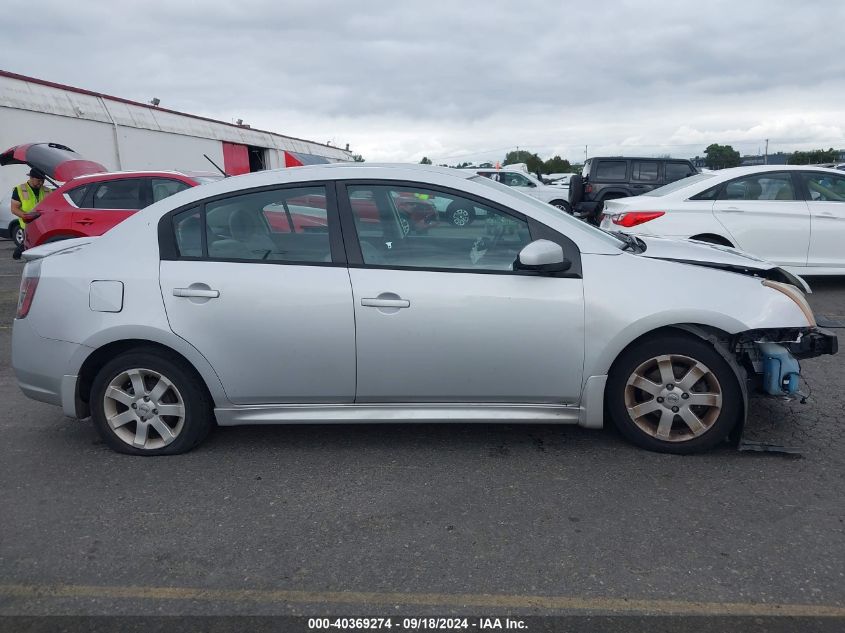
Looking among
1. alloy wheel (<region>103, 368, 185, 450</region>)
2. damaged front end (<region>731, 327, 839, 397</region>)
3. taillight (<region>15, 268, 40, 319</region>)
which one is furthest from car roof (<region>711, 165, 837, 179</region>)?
taillight (<region>15, 268, 40, 319</region>)

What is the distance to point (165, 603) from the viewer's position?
2695 millimetres

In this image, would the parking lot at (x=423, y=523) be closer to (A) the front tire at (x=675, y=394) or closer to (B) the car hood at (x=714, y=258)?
(A) the front tire at (x=675, y=394)

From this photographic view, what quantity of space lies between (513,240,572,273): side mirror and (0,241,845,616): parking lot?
107 cm

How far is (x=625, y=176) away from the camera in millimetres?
15320

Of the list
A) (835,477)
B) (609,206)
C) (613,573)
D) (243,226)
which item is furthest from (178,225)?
(609,206)

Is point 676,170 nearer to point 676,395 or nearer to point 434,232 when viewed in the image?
point 676,395

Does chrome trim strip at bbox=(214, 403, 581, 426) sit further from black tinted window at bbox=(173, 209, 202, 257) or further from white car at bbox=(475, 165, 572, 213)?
white car at bbox=(475, 165, 572, 213)

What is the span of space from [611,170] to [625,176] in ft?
1.08

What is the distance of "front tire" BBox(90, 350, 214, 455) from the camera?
12.9ft

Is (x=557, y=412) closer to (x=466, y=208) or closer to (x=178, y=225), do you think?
(x=466, y=208)

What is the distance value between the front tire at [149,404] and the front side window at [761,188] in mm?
6969

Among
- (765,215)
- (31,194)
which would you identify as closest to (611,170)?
(765,215)

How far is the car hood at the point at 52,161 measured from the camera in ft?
36.5

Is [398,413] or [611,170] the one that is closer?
[398,413]
